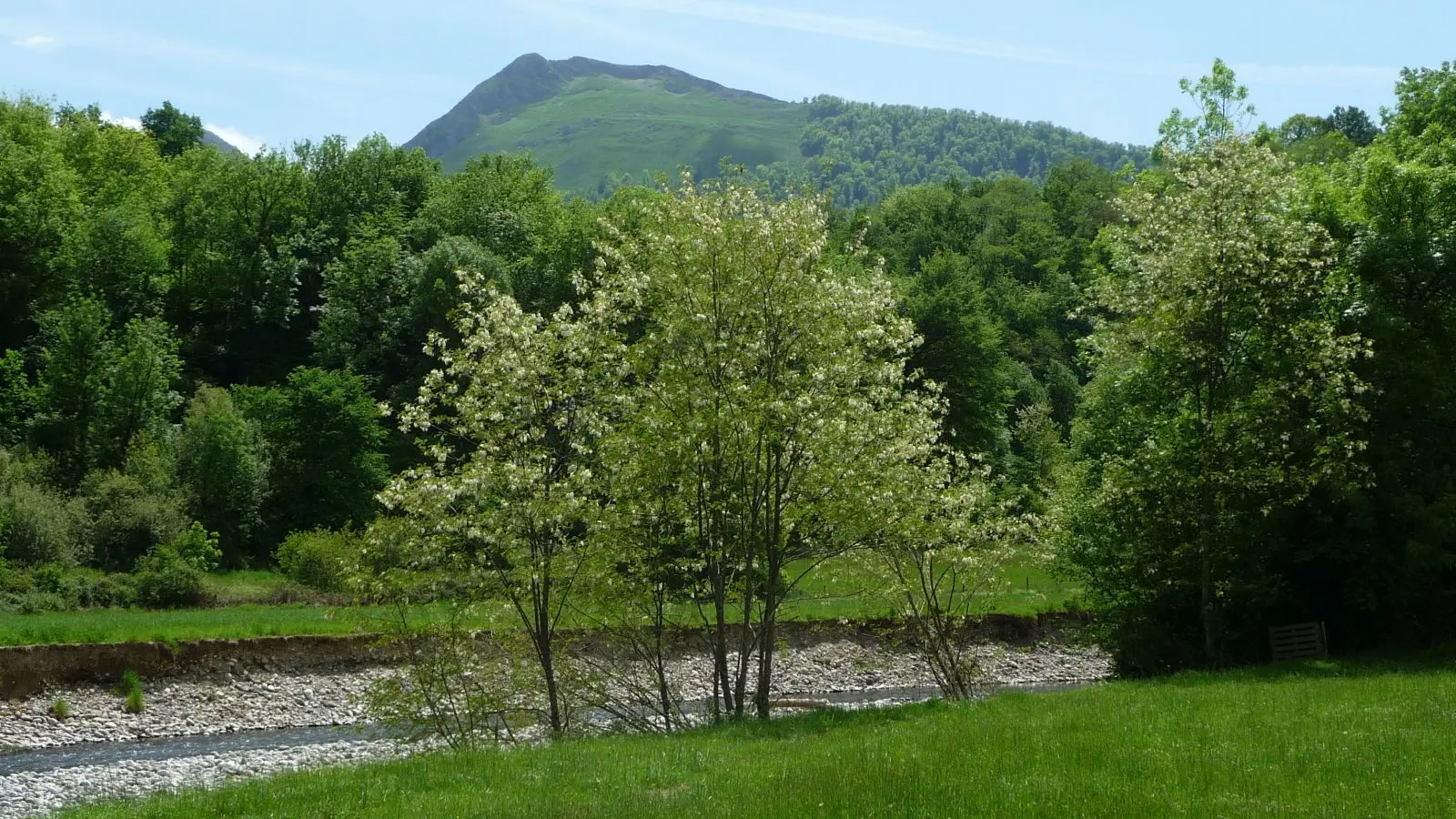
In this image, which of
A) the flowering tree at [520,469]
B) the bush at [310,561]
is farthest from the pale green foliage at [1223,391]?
the bush at [310,561]

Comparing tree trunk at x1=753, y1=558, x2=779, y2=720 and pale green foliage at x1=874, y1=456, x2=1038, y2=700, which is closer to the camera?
tree trunk at x1=753, y1=558, x2=779, y2=720

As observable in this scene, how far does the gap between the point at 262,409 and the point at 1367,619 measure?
5169 cm

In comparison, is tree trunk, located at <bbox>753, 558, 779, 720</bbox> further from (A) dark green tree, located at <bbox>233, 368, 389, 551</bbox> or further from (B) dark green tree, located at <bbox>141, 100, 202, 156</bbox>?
(B) dark green tree, located at <bbox>141, 100, 202, 156</bbox>

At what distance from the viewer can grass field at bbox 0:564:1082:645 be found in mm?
25547

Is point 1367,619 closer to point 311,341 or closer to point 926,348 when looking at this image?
point 926,348

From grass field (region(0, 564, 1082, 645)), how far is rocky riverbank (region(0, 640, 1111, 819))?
61.3 inches

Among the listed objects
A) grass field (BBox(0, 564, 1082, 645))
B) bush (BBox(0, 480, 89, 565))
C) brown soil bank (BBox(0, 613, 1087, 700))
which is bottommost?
brown soil bank (BBox(0, 613, 1087, 700))

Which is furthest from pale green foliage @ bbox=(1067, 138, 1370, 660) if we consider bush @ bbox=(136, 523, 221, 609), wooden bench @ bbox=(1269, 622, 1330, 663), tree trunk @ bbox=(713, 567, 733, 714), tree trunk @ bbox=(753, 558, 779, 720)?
bush @ bbox=(136, 523, 221, 609)

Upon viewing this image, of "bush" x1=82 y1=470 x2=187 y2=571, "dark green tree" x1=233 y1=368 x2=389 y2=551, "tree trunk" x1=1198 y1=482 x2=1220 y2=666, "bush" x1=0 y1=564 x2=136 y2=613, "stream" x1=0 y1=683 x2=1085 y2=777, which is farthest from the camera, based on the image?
"dark green tree" x1=233 y1=368 x2=389 y2=551

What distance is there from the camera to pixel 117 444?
5803 centimetres

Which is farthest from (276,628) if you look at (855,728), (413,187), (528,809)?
(413,187)

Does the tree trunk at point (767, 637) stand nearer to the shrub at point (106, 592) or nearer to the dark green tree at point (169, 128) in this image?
the shrub at point (106, 592)

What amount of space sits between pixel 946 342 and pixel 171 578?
144 ft

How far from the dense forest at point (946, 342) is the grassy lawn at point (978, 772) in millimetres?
6241
